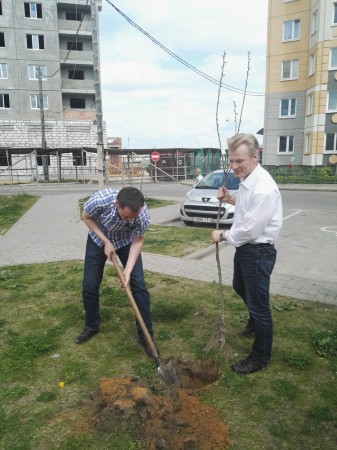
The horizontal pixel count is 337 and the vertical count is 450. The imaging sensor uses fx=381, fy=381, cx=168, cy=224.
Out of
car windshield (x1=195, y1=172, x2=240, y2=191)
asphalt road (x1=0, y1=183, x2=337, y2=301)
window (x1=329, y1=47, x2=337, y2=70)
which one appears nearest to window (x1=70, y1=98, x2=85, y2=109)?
window (x1=329, y1=47, x2=337, y2=70)

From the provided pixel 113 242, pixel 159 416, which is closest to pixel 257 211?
pixel 113 242

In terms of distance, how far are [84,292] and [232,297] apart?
6.72 feet

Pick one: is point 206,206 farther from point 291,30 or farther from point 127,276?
point 291,30

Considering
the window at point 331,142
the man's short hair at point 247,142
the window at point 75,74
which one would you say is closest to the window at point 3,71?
the window at point 75,74

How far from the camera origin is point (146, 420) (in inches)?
97.7

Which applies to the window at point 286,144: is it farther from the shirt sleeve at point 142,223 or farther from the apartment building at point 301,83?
the shirt sleeve at point 142,223

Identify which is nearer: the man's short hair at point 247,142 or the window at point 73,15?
the man's short hair at point 247,142

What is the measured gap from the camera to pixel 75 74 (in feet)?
137

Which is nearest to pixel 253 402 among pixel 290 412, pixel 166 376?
pixel 290 412

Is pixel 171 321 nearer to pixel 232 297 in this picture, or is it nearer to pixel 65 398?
pixel 232 297

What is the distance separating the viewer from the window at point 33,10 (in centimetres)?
3800

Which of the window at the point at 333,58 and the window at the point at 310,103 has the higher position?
the window at the point at 333,58

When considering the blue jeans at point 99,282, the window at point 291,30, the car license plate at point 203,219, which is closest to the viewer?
the blue jeans at point 99,282

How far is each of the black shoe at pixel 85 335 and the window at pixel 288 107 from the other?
29325mm
